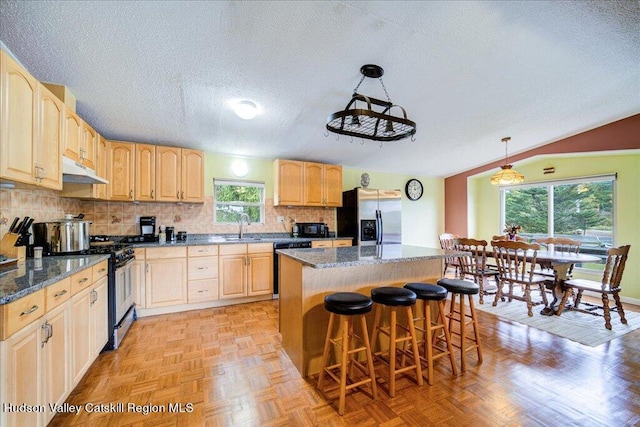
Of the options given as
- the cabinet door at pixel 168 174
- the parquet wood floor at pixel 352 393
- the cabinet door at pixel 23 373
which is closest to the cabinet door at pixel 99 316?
the parquet wood floor at pixel 352 393

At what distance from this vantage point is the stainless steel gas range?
2.39 m

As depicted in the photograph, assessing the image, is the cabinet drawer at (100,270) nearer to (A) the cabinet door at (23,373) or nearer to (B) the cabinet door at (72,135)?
(A) the cabinet door at (23,373)

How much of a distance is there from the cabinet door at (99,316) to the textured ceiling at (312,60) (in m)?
1.76

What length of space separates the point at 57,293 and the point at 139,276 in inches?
69.8

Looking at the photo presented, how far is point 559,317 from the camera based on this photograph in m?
3.25

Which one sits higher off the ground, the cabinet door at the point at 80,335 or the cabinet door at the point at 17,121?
the cabinet door at the point at 17,121

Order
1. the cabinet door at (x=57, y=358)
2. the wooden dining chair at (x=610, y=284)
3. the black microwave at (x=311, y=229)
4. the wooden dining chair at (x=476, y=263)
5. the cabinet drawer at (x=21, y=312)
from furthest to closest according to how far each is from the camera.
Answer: the black microwave at (x=311, y=229), the wooden dining chair at (x=476, y=263), the wooden dining chair at (x=610, y=284), the cabinet door at (x=57, y=358), the cabinet drawer at (x=21, y=312)

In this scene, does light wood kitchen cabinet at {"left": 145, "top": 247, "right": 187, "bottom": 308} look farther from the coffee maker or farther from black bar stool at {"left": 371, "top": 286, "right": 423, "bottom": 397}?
black bar stool at {"left": 371, "top": 286, "right": 423, "bottom": 397}

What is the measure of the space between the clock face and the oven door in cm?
516

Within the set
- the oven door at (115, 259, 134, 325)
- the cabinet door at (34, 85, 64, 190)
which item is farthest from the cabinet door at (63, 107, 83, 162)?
the oven door at (115, 259, 134, 325)

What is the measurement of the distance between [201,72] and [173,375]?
2.47 metres

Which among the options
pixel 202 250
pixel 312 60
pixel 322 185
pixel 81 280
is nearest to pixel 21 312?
pixel 81 280

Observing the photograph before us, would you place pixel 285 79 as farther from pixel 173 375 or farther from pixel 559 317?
pixel 559 317

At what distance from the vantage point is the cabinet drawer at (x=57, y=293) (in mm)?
1444
